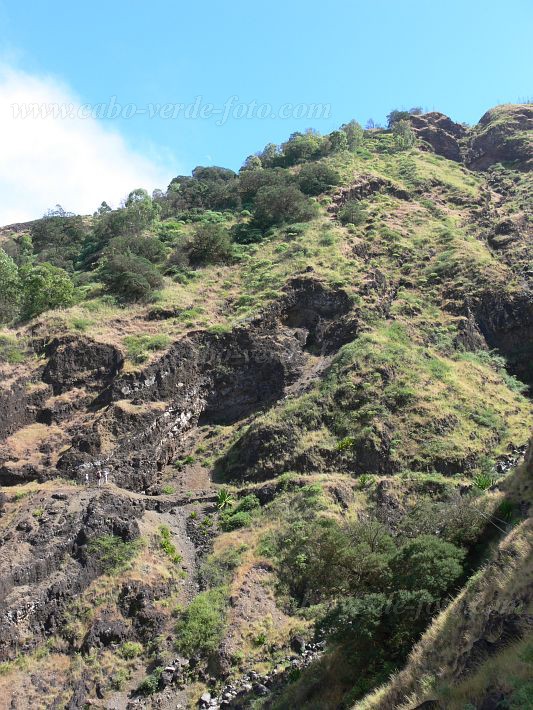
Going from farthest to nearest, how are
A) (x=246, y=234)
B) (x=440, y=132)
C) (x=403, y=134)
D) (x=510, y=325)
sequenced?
(x=440, y=132) → (x=403, y=134) → (x=246, y=234) → (x=510, y=325)

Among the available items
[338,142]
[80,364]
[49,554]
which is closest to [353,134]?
[338,142]

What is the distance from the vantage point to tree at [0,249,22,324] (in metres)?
47.9

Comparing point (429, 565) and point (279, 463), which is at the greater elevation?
point (279, 463)

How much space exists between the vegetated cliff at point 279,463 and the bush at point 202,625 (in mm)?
87

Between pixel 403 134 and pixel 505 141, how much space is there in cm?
1281

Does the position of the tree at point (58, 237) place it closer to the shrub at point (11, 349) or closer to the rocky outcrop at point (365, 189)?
the shrub at point (11, 349)

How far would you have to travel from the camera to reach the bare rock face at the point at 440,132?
87194mm

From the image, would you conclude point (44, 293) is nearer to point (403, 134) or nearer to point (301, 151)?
point (301, 151)

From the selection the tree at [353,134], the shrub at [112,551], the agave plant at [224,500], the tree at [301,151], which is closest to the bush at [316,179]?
the tree at [301,151]

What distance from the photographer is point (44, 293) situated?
46.8m

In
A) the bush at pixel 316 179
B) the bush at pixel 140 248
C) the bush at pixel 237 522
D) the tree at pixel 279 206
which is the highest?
the bush at pixel 316 179

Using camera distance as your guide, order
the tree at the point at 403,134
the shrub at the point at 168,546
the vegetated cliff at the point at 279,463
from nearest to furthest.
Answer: the vegetated cliff at the point at 279,463 → the shrub at the point at 168,546 → the tree at the point at 403,134

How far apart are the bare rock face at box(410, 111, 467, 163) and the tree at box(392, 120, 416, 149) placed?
2443 millimetres

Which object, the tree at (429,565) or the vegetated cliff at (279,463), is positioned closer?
the tree at (429,565)
